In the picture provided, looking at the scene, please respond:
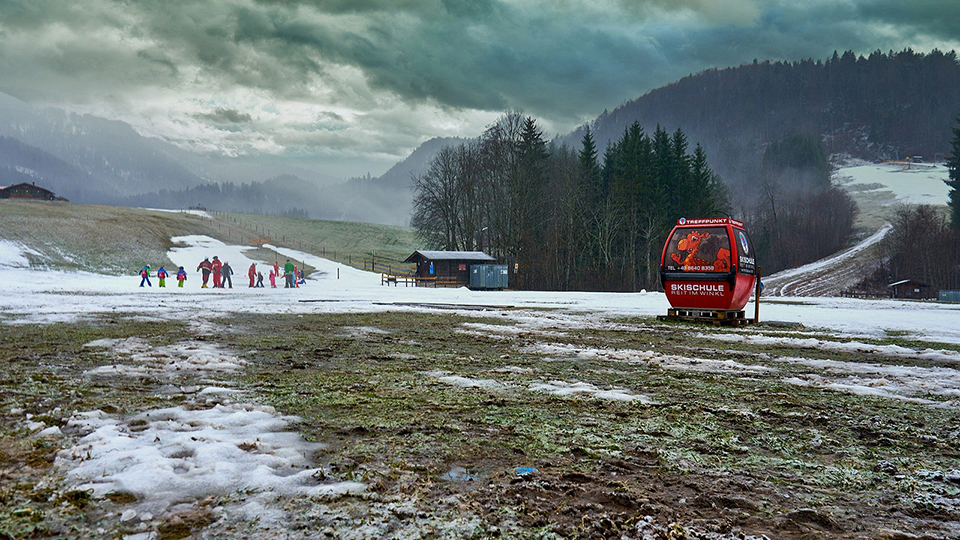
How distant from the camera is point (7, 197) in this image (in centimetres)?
11306

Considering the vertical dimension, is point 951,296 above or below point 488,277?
below

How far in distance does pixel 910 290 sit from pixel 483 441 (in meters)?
78.0

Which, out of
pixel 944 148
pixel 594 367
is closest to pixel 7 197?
pixel 594 367

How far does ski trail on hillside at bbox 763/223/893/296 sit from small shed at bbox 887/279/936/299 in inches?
236

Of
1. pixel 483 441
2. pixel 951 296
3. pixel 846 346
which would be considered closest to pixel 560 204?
pixel 951 296

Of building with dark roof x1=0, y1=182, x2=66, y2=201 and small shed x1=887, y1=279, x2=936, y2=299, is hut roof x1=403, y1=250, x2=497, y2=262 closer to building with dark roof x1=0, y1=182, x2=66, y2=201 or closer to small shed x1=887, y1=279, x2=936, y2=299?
small shed x1=887, y1=279, x2=936, y2=299

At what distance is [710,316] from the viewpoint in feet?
49.0

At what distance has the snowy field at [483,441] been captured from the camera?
246cm

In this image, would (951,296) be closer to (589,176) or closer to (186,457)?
(589,176)

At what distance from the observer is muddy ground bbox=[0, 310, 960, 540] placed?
2396 millimetres

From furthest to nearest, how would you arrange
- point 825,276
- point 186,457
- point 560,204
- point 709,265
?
1. point 825,276
2. point 560,204
3. point 709,265
4. point 186,457

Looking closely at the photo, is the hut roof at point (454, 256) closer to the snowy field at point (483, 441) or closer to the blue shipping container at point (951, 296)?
the blue shipping container at point (951, 296)

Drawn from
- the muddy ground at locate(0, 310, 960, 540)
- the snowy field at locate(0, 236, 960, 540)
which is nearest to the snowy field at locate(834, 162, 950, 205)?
the snowy field at locate(0, 236, 960, 540)

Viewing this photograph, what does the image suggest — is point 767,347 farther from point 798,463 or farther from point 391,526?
point 391,526
